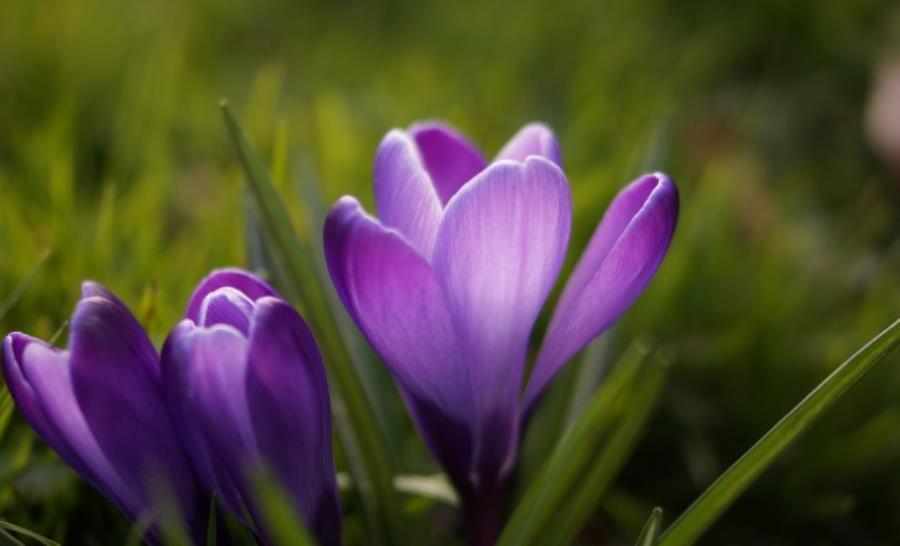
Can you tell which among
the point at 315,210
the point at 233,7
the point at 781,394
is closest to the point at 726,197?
the point at 781,394

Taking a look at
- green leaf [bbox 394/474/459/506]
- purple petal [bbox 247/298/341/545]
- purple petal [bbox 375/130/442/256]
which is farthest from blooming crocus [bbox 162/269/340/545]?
green leaf [bbox 394/474/459/506]

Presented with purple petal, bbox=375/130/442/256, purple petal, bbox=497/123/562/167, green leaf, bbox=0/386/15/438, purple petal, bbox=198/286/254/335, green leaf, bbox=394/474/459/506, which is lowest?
green leaf, bbox=394/474/459/506

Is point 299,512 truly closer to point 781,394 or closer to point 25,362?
point 25,362

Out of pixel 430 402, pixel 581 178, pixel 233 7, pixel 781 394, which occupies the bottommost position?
pixel 781 394

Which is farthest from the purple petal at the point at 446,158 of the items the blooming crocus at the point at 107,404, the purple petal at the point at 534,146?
the blooming crocus at the point at 107,404

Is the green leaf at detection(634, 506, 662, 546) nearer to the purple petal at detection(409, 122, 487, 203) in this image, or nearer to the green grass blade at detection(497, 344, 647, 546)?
the green grass blade at detection(497, 344, 647, 546)
